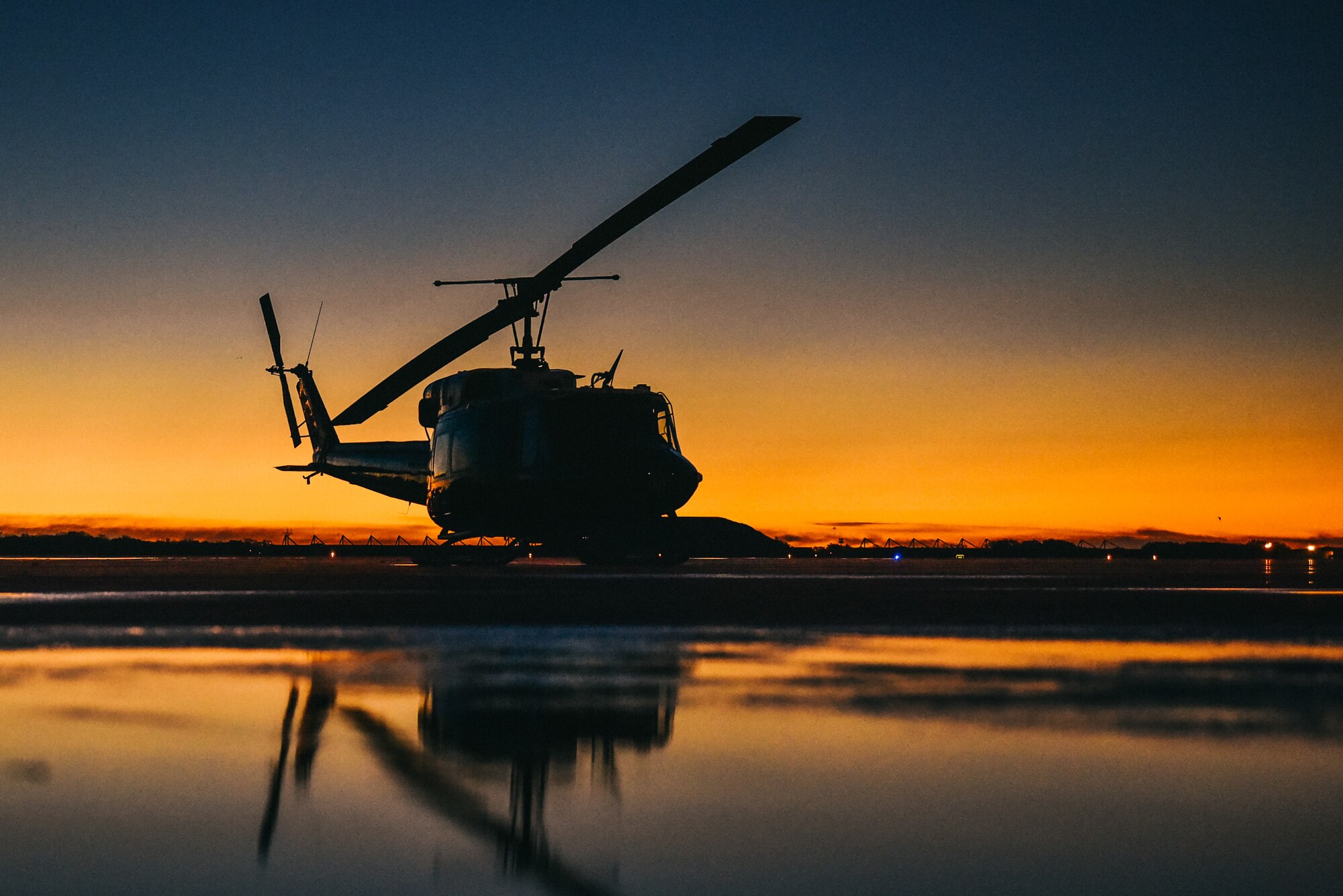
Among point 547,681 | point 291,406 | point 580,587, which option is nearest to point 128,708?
point 547,681

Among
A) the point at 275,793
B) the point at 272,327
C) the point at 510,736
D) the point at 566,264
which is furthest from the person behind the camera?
the point at 272,327

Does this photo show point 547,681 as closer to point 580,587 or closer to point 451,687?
point 451,687

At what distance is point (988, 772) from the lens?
15.6 feet

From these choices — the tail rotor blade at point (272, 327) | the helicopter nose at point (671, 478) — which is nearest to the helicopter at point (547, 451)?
the helicopter nose at point (671, 478)

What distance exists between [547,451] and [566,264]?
3747 millimetres

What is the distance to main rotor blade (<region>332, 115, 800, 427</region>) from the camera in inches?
766

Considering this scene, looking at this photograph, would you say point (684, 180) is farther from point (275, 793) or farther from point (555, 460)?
point (275, 793)

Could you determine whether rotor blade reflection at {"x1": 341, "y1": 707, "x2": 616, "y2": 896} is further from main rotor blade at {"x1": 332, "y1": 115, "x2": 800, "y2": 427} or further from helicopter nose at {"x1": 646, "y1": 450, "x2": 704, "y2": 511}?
helicopter nose at {"x1": 646, "y1": 450, "x2": 704, "y2": 511}

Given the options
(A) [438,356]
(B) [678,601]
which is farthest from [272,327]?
(B) [678,601]

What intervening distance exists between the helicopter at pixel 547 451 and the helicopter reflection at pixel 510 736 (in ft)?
51.5

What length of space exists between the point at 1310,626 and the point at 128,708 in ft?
34.0

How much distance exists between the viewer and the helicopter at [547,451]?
25.8 meters

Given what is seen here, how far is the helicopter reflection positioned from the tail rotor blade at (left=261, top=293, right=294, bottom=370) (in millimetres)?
36349

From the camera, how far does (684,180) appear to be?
20.2 meters
